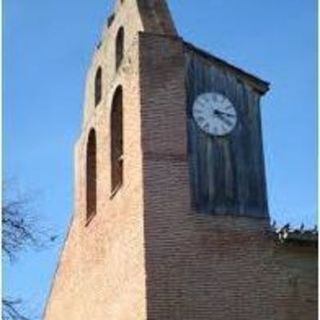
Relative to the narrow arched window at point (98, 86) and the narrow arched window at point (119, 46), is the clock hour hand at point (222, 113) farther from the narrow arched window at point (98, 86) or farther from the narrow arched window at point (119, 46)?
the narrow arched window at point (98, 86)

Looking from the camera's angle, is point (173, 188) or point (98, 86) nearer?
point (173, 188)

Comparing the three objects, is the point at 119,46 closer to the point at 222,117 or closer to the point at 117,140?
the point at 117,140

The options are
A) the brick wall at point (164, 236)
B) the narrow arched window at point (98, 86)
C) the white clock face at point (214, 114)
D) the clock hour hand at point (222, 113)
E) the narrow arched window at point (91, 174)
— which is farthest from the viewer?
the narrow arched window at point (98, 86)

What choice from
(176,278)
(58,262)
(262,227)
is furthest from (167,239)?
(58,262)

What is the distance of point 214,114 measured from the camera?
19516mm

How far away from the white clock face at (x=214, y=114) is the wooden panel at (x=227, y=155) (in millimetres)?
98

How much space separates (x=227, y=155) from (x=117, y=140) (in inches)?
108

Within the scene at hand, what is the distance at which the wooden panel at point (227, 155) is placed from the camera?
61.9 ft

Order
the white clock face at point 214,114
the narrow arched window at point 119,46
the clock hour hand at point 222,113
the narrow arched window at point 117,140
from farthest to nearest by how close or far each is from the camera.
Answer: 1. the narrow arched window at point 119,46
2. the narrow arched window at point 117,140
3. the clock hour hand at point 222,113
4. the white clock face at point 214,114

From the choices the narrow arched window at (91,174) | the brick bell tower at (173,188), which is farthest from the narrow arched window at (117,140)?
the narrow arched window at (91,174)

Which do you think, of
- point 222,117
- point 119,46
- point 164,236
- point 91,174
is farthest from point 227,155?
point 91,174

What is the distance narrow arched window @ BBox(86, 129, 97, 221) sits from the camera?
2233cm

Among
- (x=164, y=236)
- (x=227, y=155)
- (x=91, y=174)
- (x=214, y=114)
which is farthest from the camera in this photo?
(x=91, y=174)

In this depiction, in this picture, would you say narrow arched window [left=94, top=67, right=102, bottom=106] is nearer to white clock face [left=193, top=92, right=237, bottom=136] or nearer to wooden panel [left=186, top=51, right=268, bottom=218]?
wooden panel [left=186, top=51, right=268, bottom=218]
